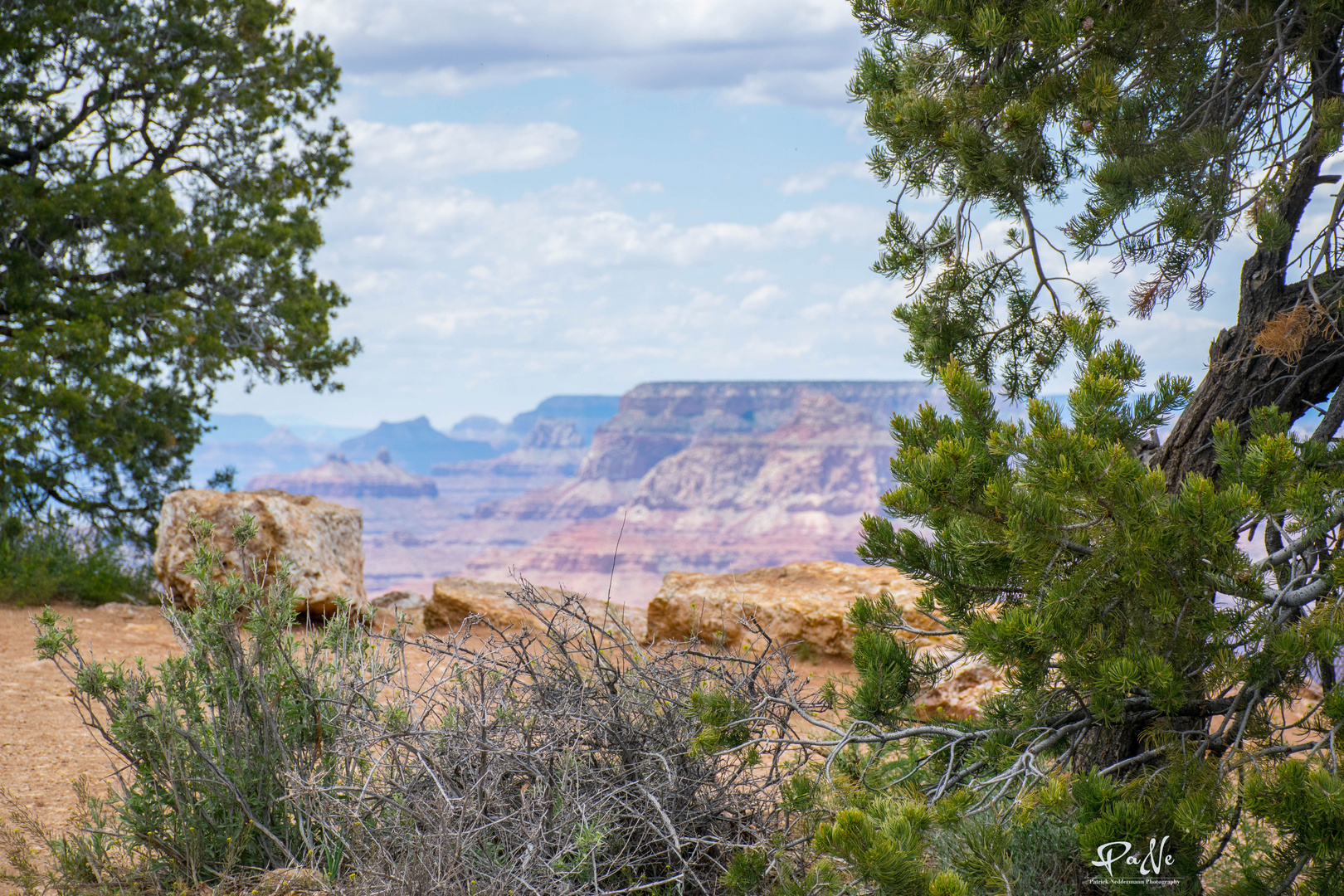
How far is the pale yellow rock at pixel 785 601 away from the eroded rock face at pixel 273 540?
8.95 feet

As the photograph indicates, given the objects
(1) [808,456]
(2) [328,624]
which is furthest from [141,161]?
(1) [808,456]

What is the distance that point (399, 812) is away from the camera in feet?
10.1

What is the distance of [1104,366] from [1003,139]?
1.25 meters

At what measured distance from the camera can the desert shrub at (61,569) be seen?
8.75 metres

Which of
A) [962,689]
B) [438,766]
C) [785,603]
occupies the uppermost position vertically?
[438,766]

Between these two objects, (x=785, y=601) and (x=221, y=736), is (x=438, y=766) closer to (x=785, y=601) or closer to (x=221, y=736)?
(x=221, y=736)

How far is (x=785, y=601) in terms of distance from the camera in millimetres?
7594

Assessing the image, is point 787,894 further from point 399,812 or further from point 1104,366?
point 1104,366

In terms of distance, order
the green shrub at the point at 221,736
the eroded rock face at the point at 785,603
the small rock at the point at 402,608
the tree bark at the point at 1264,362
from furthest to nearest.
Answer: the small rock at the point at 402,608, the eroded rock face at the point at 785,603, the green shrub at the point at 221,736, the tree bark at the point at 1264,362

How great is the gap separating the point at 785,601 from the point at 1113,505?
5413 millimetres

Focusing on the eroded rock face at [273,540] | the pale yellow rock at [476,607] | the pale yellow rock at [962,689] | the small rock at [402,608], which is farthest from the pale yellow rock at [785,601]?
the eroded rock face at [273,540]

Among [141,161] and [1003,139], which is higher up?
[141,161]

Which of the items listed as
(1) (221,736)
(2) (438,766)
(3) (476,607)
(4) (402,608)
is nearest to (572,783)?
(2) (438,766)

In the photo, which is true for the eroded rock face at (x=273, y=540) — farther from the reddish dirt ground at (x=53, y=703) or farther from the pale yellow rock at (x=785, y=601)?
the pale yellow rock at (x=785, y=601)
